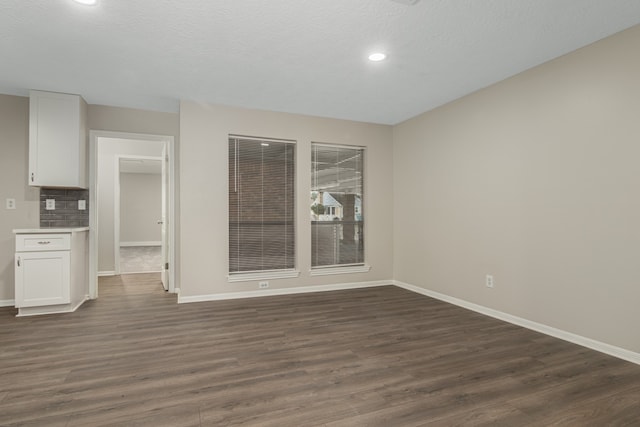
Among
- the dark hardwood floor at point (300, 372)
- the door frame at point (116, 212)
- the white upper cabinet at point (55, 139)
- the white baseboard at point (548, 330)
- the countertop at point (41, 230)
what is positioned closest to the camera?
the dark hardwood floor at point (300, 372)

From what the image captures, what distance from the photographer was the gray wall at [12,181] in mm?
4148

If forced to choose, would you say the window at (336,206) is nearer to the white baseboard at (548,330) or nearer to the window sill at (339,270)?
the window sill at (339,270)

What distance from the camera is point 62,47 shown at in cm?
294

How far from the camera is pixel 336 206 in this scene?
17.3 feet

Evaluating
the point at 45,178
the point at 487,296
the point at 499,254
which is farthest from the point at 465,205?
the point at 45,178

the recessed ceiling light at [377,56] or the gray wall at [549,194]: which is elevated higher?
the recessed ceiling light at [377,56]

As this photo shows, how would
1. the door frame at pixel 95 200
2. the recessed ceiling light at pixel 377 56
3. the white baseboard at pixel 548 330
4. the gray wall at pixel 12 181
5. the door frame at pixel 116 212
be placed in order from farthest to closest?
1. the door frame at pixel 116 212
2. the door frame at pixel 95 200
3. the gray wall at pixel 12 181
4. the recessed ceiling light at pixel 377 56
5. the white baseboard at pixel 548 330

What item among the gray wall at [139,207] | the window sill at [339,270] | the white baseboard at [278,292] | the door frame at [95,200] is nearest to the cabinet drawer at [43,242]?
the door frame at [95,200]

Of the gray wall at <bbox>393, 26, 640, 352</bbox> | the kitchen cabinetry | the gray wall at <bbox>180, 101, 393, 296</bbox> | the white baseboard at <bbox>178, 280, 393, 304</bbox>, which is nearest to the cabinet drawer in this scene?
the kitchen cabinetry

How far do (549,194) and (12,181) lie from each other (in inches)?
234

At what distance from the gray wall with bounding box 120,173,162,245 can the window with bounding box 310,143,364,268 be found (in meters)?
8.61

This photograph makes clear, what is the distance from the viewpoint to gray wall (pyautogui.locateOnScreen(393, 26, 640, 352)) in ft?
8.82

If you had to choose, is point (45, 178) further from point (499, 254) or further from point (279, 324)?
point (499, 254)

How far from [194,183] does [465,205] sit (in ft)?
11.0
